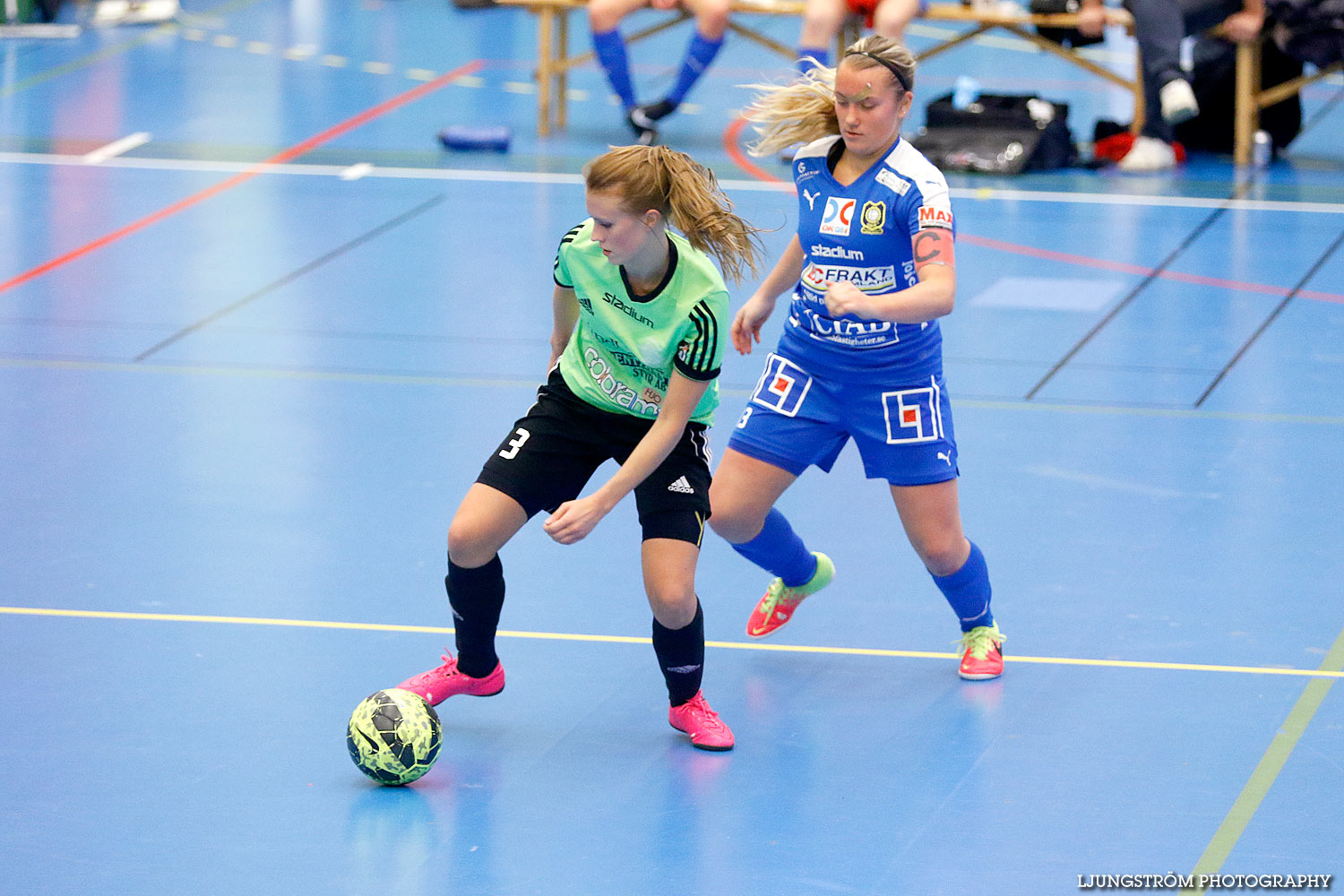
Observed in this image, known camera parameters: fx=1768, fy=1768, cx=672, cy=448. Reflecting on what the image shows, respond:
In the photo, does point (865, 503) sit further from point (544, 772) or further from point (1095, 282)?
point (1095, 282)

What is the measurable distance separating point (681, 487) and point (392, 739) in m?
0.91

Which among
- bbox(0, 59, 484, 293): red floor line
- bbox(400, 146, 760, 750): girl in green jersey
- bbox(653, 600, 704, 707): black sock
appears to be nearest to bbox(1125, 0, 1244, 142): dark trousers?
bbox(0, 59, 484, 293): red floor line

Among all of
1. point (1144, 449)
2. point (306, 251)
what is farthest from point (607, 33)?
point (1144, 449)

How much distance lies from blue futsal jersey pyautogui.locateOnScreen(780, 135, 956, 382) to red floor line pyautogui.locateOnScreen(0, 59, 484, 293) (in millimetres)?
5388

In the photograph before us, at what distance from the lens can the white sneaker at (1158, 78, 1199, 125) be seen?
10.7 metres

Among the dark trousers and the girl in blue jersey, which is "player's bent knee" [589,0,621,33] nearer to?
the dark trousers

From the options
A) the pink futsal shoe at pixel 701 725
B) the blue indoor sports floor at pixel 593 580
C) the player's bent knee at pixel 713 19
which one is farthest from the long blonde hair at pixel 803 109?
the player's bent knee at pixel 713 19

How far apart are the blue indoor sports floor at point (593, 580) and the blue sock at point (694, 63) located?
4.34ft

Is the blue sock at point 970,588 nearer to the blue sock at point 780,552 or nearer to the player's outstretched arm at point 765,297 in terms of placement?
the blue sock at point 780,552

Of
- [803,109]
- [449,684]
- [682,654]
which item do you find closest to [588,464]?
[682,654]

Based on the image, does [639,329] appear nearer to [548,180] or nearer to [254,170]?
[548,180]

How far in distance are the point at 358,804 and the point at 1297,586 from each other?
2.93 m

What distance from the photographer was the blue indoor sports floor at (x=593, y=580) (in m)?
3.94

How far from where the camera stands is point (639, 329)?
4.15 m
